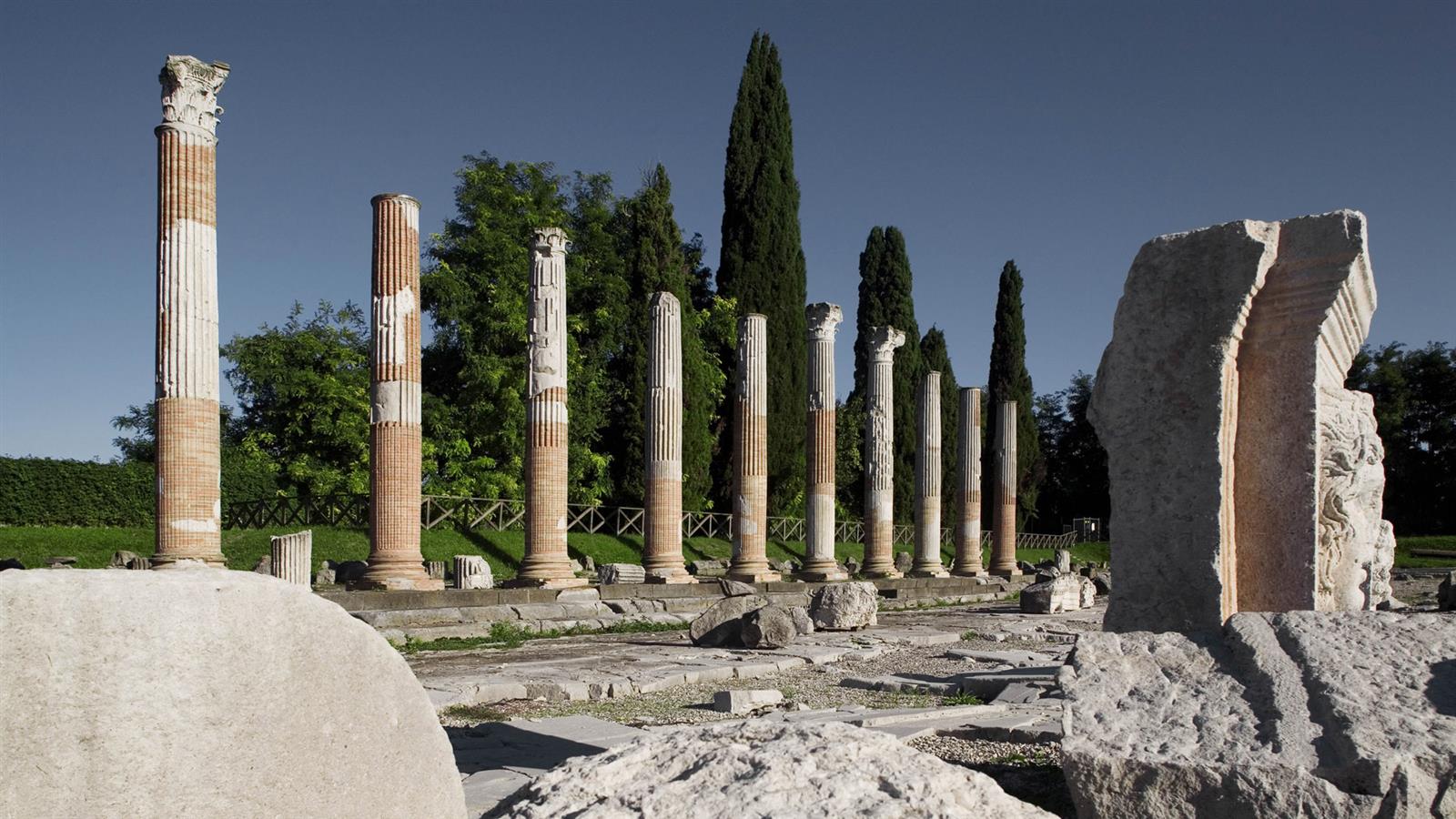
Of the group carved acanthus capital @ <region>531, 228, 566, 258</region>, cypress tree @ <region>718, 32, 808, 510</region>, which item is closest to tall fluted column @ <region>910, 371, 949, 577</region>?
cypress tree @ <region>718, 32, 808, 510</region>

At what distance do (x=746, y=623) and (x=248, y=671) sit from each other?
1070 centimetres

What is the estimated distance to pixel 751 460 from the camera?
2338 centimetres

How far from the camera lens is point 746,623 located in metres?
12.9

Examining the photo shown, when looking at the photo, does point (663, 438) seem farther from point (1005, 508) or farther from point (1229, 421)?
point (1229, 421)

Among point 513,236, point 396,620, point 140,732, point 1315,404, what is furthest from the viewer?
point 513,236

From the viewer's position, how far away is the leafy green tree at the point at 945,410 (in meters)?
44.9

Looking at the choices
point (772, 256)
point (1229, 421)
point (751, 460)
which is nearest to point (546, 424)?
point (751, 460)

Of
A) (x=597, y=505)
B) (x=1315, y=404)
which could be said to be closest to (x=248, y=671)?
(x=1315, y=404)

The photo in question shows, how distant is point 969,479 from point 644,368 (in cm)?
1015

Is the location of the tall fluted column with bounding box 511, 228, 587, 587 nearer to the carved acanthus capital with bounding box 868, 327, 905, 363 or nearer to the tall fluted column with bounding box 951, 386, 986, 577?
the carved acanthus capital with bounding box 868, 327, 905, 363

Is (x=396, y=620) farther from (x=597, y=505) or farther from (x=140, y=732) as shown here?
(x=597, y=505)

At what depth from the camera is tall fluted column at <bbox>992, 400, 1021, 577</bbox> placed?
105 ft

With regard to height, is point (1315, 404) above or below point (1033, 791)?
above

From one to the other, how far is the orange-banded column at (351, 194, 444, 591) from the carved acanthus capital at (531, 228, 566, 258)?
2.77 metres
